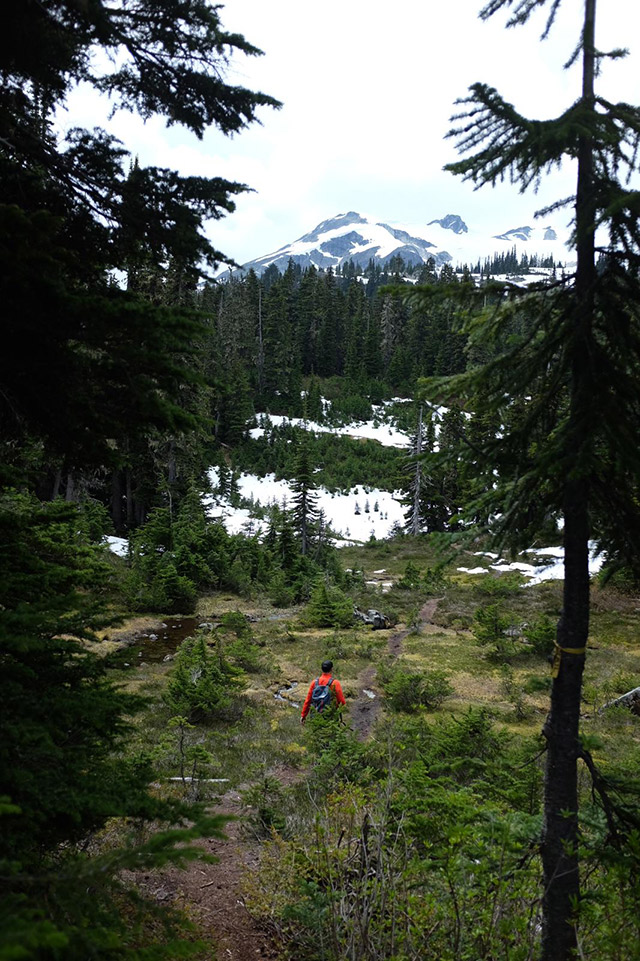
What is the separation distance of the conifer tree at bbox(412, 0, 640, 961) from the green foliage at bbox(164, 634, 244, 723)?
694cm

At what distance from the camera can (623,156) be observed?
10.6ft

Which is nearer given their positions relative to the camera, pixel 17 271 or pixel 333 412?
pixel 17 271

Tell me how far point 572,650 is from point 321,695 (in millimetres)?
5196

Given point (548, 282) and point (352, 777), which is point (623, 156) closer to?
point (548, 282)

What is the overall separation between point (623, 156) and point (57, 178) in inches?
142

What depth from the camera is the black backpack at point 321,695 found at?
25.6 feet

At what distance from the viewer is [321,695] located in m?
7.87

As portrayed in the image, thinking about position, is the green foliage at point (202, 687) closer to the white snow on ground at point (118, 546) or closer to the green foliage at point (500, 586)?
the white snow on ground at point (118, 546)

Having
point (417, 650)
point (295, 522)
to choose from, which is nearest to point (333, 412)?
point (295, 522)

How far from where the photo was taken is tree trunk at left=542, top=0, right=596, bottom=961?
328cm

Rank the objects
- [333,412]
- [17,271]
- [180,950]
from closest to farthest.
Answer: [180,950]
[17,271]
[333,412]

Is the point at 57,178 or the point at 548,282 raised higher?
the point at 57,178

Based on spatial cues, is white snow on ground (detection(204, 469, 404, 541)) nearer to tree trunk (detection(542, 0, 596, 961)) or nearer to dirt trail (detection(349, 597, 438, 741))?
dirt trail (detection(349, 597, 438, 741))

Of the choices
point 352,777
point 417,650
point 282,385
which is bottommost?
point 417,650
